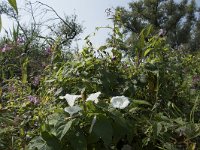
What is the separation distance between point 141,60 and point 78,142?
0.63 metres

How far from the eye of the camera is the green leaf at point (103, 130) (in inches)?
42.9

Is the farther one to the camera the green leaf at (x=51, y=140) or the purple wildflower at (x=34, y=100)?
the purple wildflower at (x=34, y=100)

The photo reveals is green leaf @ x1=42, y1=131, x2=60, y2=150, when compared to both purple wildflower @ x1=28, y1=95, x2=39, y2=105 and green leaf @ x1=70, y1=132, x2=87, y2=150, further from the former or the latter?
purple wildflower @ x1=28, y1=95, x2=39, y2=105

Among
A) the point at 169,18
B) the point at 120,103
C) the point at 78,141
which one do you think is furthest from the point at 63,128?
the point at 169,18

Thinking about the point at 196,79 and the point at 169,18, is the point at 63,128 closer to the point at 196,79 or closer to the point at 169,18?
the point at 196,79

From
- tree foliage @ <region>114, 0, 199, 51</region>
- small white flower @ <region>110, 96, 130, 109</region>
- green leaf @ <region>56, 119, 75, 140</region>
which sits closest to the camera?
green leaf @ <region>56, 119, 75, 140</region>

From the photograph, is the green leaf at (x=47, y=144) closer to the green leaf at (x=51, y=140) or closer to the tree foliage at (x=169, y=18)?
the green leaf at (x=51, y=140)

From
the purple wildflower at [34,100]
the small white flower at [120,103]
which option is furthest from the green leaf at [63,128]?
the purple wildflower at [34,100]

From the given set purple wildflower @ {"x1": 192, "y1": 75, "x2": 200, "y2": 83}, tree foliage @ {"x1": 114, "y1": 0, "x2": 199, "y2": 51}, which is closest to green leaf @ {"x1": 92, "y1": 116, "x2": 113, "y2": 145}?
purple wildflower @ {"x1": 192, "y1": 75, "x2": 200, "y2": 83}

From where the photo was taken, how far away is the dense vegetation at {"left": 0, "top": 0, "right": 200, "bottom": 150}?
3.74ft

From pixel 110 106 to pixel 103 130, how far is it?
0.39 ft

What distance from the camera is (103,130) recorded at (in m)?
1.10

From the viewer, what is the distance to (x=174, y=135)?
1.27m

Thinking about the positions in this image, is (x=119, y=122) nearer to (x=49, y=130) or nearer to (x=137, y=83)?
(x=49, y=130)
